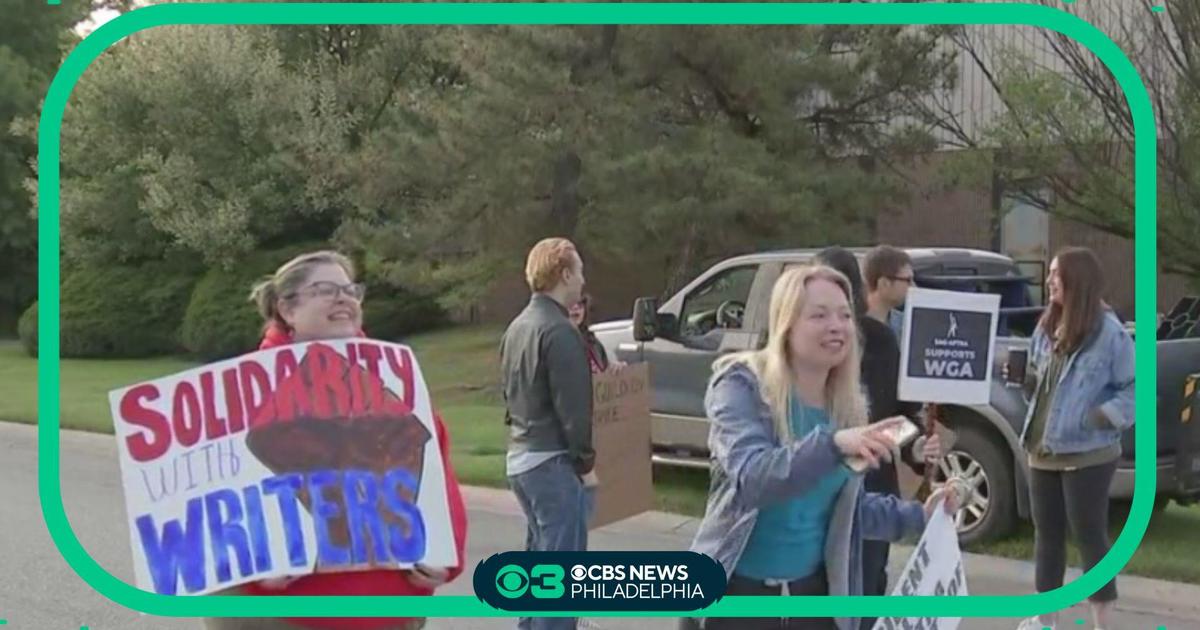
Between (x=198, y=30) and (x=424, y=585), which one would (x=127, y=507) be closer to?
(x=424, y=585)

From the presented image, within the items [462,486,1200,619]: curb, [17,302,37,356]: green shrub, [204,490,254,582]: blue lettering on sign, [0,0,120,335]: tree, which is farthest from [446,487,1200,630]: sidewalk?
[0,0,120,335]: tree

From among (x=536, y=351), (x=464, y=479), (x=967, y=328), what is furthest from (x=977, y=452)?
(x=464, y=479)

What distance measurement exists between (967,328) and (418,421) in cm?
89

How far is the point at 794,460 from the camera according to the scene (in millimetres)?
1807

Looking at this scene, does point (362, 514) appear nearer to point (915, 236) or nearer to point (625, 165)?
point (625, 165)

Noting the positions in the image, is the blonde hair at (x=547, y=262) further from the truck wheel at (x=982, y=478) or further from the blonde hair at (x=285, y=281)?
the truck wheel at (x=982, y=478)

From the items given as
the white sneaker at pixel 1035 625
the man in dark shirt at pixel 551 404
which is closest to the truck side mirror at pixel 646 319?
the man in dark shirt at pixel 551 404

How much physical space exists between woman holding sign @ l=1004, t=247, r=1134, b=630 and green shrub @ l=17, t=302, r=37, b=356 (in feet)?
5.31

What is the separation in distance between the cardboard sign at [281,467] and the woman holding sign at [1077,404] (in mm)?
1056

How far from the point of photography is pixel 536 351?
6.86ft

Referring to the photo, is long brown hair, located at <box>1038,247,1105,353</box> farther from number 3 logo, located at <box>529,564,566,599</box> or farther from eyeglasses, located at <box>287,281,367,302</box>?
eyeglasses, located at <box>287,281,367,302</box>

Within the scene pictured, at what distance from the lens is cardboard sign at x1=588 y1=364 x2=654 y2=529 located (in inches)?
76.8

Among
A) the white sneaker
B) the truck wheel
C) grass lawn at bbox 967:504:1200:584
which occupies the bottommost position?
grass lawn at bbox 967:504:1200:584

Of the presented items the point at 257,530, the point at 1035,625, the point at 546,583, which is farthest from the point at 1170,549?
the point at 257,530
